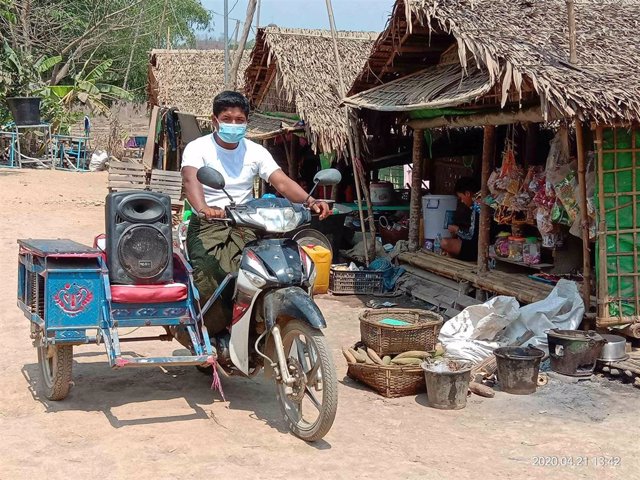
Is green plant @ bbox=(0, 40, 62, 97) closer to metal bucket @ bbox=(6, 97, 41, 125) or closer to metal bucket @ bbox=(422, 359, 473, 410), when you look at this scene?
metal bucket @ bbox=(6, 97, 41, 125)

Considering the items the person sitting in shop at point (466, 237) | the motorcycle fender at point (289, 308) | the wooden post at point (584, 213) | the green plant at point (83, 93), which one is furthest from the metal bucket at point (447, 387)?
the green plant at point (83, 93)

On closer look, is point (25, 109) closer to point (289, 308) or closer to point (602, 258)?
point (602, 258)

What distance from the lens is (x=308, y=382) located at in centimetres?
418

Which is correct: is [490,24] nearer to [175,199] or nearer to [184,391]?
[184,391]

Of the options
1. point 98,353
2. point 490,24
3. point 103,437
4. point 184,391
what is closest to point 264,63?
point 490,24

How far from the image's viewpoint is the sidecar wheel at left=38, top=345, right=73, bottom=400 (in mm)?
4664

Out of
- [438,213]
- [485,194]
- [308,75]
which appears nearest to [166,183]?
[308,75]

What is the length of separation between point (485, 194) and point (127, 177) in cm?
859

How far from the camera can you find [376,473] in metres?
3.87

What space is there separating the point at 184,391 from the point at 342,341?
2.16 m

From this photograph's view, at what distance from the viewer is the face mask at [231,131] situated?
191 inches

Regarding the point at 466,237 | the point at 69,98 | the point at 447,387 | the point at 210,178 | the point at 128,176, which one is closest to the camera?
the point at 210,178

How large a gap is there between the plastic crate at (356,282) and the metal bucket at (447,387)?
13.5ft

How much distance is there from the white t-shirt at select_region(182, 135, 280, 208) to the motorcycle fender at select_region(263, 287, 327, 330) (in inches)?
32.6
